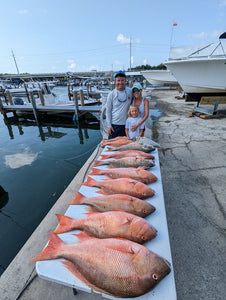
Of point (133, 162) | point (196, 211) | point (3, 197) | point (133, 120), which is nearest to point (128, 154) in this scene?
point (133, 162)

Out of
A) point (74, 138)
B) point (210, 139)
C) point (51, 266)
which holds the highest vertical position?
point (51, 266)

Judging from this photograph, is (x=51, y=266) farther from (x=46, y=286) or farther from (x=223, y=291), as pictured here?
(x=223, y=291)

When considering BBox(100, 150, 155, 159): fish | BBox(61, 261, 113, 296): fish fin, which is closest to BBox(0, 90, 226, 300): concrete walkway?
BBox(61, 261, 113, 296): fish fin

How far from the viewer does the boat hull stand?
300 inches

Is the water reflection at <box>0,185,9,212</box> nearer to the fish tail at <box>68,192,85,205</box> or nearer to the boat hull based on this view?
the fish tail at <box>68,192,85,205</box>

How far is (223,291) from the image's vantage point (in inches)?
60.6

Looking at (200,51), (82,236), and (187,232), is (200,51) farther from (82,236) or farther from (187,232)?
(82,236)

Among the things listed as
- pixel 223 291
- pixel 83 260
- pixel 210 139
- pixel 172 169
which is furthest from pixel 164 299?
pixel 210 139

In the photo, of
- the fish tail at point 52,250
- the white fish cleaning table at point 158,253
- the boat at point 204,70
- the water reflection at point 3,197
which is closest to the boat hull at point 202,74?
the boat at point 204,70

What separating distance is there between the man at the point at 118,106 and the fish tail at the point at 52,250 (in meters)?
2.57

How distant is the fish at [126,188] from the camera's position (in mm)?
1501

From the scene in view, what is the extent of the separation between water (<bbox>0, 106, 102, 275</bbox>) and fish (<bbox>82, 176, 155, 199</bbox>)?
2.72m

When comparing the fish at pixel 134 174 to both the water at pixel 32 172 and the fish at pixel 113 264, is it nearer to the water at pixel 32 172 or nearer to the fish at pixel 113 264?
the fish at pixel 113 264

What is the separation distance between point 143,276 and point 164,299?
0.52 feet
